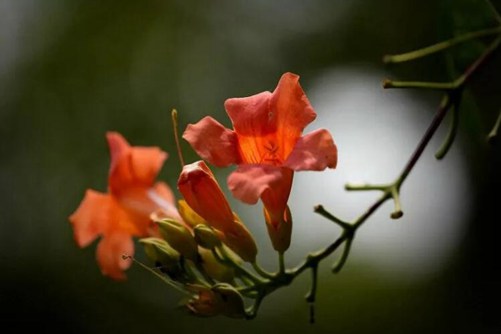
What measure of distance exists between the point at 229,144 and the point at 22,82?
28.9 feet

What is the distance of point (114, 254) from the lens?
9.25 feet

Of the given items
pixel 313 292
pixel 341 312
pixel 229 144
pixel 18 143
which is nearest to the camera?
pixel 229 144

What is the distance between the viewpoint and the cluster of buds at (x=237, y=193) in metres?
2.19

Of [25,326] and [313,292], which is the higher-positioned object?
[313,292]

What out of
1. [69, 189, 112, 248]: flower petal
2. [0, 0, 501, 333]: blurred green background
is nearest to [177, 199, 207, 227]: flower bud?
[69, 189, 112, 248]: flower petal

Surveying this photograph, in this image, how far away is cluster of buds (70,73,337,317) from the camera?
2191mm

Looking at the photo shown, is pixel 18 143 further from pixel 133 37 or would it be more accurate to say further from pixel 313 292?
pixel 313 292

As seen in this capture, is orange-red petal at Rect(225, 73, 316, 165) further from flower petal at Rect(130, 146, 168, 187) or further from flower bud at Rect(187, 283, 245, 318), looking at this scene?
flower petal at Rect(130, 146, 168, 187)

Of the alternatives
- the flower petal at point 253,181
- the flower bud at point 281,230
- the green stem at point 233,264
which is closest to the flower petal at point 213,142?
the flower petal at point 253,181

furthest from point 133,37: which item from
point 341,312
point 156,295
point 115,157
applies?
point 115,157

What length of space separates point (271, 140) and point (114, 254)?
Answer: 743mm

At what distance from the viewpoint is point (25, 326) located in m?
9.75

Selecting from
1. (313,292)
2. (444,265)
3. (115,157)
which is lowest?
(444,265)

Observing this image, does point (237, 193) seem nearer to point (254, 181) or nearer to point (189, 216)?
point (254, 181)
